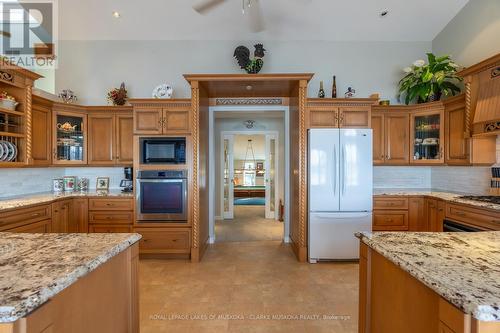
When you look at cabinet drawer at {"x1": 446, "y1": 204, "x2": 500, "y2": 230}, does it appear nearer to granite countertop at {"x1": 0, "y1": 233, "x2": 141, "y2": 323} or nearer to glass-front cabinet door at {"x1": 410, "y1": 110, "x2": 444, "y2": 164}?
glass-front cabinet door at {"x1": 410, "y1": 110, "x2": 444, "y2": 164}

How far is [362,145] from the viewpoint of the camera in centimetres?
352

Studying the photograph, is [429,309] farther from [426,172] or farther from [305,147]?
[426,172]

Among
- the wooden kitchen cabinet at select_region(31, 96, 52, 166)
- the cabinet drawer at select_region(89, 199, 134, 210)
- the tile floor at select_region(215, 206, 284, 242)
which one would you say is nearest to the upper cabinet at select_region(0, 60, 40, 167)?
the wooden kitchen cabinet at select_region(31, 96, 52, 166)

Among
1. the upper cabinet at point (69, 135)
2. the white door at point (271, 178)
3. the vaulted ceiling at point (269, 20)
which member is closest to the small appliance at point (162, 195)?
the upper cabinet at point (69, 135)

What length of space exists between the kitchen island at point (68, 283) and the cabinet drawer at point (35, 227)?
178 centimetres

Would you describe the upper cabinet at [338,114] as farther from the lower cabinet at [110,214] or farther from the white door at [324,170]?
the lower cabinet at [110,214]

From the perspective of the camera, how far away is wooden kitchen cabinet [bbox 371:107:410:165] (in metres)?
4.04

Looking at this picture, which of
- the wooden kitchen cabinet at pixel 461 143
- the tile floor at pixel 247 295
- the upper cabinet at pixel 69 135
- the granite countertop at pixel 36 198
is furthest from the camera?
the upper cabinet at pixel 69 135

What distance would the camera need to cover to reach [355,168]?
3516 millimetres

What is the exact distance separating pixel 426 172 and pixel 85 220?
17.3 feet

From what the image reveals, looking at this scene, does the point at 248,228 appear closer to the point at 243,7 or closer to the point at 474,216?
the point at 474,216

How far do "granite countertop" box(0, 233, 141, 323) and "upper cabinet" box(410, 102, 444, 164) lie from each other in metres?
4.09

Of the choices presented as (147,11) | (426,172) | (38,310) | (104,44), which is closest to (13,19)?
(104,44)

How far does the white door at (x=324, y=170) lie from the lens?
11.5 ft
